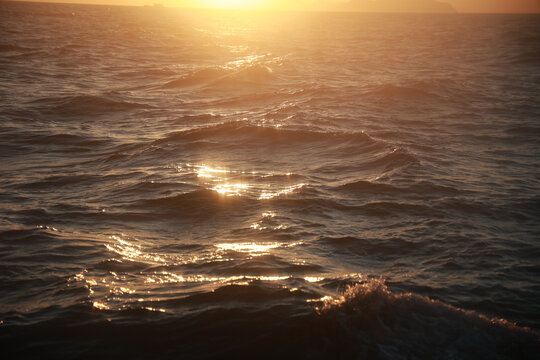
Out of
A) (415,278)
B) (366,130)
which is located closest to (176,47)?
(366,130)

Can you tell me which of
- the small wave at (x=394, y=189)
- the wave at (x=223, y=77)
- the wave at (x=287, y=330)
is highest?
the wave at (x=223, y=77)

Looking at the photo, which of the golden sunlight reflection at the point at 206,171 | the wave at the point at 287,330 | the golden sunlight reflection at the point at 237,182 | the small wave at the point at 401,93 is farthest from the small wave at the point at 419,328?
the small wave at the point at 401,93

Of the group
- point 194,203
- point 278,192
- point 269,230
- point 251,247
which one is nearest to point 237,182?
point 278,192

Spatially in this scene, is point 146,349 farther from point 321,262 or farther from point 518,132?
point 518,132

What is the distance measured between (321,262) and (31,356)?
10.9ft

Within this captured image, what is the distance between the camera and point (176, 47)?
131 ft

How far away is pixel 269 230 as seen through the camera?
675cm

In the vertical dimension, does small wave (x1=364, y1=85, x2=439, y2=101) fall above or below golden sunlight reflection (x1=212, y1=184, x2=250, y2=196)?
above

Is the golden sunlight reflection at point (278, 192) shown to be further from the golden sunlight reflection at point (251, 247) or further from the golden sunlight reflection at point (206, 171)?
the golden sunlight reflection at point (251, 247)

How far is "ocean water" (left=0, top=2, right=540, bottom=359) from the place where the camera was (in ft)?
14.1

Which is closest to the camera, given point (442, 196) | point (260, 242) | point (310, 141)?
point (260, 242)

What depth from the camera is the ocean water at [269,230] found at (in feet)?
14.1

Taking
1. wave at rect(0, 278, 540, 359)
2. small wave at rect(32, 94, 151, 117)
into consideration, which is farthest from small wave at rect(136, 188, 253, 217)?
small wave at rect(32, 94, 151, 117)

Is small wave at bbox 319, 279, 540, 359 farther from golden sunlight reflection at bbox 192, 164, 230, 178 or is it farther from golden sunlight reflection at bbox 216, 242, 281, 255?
golden sunlight reflection at bbox 192, 164, 230, 178
